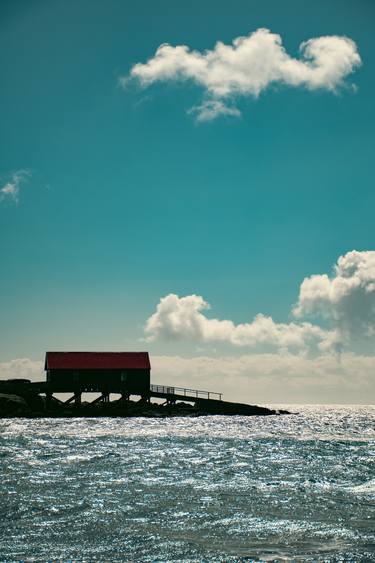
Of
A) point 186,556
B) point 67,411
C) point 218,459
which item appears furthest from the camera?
point 67,411

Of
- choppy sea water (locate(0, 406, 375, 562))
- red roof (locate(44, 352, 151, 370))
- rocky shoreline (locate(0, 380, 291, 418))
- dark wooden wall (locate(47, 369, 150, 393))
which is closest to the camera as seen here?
choppy sea water (locate(0, 406, 375, 562))

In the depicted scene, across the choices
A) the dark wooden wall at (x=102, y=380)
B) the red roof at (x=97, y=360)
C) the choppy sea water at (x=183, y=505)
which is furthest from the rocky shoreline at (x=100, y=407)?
the choppy sea water at (x=183, y=505)

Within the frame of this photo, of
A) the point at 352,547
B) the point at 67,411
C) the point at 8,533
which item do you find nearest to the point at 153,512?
the point at 8,533

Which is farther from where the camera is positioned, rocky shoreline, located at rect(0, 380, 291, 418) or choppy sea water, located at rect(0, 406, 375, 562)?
rocky shoreline, located at rect(0, 380, 291, 418)

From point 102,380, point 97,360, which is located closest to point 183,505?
point 102,380

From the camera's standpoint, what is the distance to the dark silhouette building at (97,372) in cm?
6762

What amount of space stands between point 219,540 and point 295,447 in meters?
25.3

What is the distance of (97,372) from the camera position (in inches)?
2689

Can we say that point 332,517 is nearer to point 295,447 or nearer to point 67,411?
point 295,447

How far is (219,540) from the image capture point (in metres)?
13.2

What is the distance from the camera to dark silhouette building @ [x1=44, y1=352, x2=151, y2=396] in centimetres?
6762

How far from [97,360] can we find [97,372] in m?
1.74

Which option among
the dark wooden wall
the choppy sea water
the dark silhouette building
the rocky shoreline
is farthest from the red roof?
the choppy sea water

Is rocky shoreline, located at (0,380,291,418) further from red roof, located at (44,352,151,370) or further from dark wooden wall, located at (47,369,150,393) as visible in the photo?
red roof, located at (44,352,151,370)
